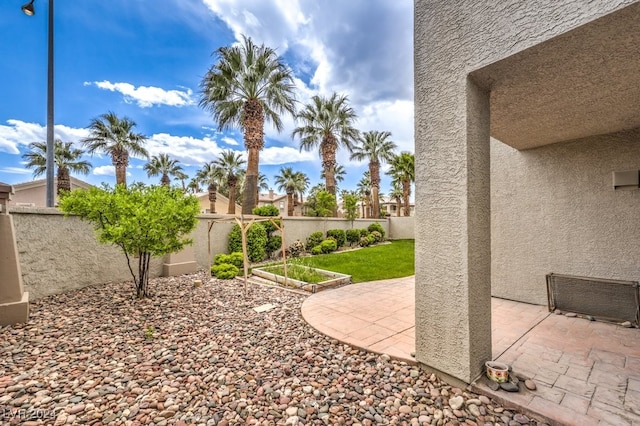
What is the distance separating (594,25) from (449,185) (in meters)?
1.45

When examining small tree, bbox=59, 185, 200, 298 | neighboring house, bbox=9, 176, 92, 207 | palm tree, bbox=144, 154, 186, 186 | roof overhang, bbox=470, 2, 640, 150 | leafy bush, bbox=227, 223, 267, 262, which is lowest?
leafy bush, bbox=227, 223, 267, 262

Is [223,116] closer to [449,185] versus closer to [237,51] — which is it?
[237,51]

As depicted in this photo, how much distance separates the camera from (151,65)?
1209 centimetres

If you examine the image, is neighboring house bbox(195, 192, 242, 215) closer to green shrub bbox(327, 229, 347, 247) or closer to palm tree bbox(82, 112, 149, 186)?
palm tree bbox(82, 112, 149, 186)

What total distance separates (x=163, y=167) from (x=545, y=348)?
3446 centimetres

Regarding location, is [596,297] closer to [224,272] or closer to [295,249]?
[224,272]

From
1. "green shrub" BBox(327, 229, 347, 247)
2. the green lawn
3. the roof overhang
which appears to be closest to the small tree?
the green lawn

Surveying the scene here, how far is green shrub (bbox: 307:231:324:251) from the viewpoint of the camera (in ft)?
47.1

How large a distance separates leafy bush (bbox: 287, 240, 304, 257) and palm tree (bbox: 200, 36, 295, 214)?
9.68ft

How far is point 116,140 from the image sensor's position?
17812mm

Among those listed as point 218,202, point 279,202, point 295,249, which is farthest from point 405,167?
point 279,202

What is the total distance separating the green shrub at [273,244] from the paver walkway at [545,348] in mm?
6487

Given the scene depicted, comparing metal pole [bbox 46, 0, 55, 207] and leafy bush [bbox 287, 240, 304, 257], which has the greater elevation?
metal pole [bbox 46, 0, 55, 207]

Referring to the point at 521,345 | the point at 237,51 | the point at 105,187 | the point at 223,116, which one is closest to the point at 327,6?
the point at 237,51
